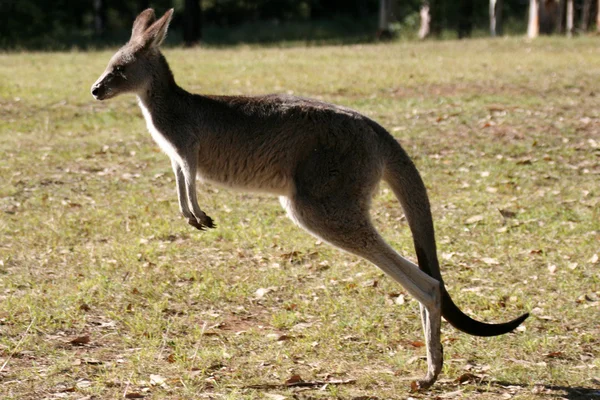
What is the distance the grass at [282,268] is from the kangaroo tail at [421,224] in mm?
331

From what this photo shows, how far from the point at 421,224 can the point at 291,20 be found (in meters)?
33.1

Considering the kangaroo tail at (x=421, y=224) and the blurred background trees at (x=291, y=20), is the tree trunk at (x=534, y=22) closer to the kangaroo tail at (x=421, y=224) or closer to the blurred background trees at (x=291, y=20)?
the blurred background trees at (x=291, y=20)

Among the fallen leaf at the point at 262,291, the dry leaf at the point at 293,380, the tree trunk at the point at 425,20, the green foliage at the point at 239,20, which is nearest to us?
the dry leaf at the point at 293,380

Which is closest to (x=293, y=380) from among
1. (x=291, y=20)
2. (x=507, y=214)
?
(x=507, y=214)

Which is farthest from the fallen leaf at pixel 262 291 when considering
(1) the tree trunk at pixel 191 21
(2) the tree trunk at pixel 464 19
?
(1) the tree trunk at pixel 191 21

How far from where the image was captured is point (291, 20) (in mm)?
37125

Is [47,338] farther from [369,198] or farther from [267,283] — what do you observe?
[369,198]

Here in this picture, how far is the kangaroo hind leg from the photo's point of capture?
465 cm

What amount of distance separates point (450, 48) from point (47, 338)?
14.9 meters

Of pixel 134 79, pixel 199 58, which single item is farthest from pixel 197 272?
pixel 199 58

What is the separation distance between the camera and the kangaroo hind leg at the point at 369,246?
4652mm

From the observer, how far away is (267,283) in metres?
6.48

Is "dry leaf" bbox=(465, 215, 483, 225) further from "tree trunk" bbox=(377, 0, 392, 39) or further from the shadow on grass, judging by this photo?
"tree trunk" bbox=(377, 0, 392, 39)

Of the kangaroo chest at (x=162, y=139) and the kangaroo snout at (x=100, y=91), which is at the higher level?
the kangaroo snout at (x=100, y=91)
